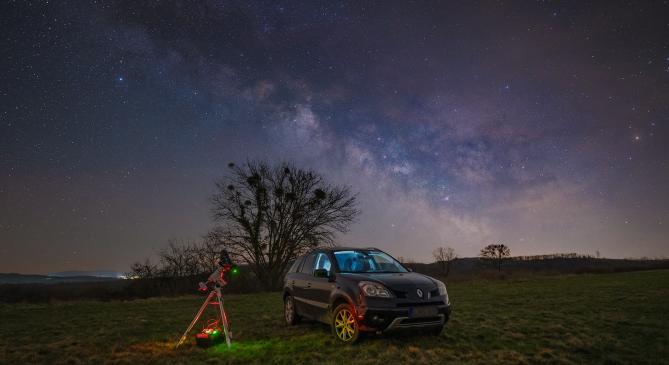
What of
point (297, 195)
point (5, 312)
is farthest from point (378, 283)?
point (297, 195)

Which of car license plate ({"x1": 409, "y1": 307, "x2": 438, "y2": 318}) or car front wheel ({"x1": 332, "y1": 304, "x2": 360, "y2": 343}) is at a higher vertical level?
car license plate ({"x1": 409, "y1": 307, "x2": 438, "y2": 318})

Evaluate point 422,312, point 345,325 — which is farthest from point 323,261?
point 422,312

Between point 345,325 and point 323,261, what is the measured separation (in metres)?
1.70

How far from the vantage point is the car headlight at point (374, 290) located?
6449 millimetres

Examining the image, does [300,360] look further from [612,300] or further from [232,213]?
[232,213]

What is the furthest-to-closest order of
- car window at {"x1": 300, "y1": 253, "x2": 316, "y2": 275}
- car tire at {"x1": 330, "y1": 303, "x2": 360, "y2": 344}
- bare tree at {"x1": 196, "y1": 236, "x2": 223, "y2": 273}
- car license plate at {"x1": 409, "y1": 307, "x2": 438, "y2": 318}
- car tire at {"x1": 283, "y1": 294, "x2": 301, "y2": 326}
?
bare tree at {"x1": 196, "y1": 236, "x2": 223, "y2": 273}, car tire at {"x1": 283, "y1": 294, "x2": 301, "y2": 326}, car window at {"x1": 300, "y1": 253, "x2": 316, "y2": 275}, car tire at {"x1": 330, "y1": 303, "x2": 360, "y2": 344}, car license plate at {"x1": 409, "y1": 307, "x2": 438, "y2": 318}

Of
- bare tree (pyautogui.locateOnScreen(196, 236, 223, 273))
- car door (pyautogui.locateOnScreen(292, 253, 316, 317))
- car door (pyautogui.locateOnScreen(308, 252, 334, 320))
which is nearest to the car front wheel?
car door (pyautogui.locateOnScreen(308, 252, 334, 320))

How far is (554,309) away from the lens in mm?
11750

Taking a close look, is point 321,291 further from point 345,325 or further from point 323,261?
point 345,325

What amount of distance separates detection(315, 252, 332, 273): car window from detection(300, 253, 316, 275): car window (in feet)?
0.71

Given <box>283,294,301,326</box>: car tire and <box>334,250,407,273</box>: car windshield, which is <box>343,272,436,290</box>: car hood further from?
<box>283,294,301,326</box>: car tire

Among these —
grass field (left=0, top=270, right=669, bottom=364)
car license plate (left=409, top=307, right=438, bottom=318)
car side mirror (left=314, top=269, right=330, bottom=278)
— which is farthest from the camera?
car side mirror (left=314, top=269, right=330, bottom=278)

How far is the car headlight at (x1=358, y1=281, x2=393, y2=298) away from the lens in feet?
21.2

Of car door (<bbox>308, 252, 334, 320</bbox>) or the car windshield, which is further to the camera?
the car windshield
